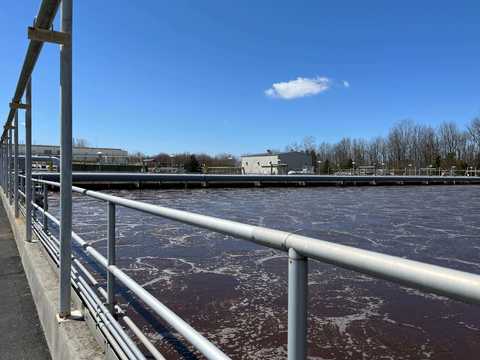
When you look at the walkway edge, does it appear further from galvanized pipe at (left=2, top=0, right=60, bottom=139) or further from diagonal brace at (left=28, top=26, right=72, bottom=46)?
galvanized pipe at (left=2, top=0, right=60, bottom=139)

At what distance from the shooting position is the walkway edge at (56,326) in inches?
86.4

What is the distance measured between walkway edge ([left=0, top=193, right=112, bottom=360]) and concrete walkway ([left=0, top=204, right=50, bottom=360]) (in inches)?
2.7

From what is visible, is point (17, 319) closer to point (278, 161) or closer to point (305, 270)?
point (305, 270)

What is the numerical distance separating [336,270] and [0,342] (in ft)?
13.1

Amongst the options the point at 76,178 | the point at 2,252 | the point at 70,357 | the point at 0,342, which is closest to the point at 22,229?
the point at 2,252

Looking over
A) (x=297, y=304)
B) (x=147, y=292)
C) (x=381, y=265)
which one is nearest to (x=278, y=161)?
(x=147, y=292)

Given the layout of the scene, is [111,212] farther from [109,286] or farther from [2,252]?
[2,252]

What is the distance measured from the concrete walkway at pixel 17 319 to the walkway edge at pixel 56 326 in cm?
7

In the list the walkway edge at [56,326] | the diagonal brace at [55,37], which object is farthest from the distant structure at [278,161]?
the diagonal brace at [55,37]

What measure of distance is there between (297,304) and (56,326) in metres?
2.18

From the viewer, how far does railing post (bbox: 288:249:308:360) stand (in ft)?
2.89

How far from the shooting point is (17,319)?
131 inches

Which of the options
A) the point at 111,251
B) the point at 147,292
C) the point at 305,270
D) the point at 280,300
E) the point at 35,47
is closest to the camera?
the point at 305,270

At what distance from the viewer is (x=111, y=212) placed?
2.20m
